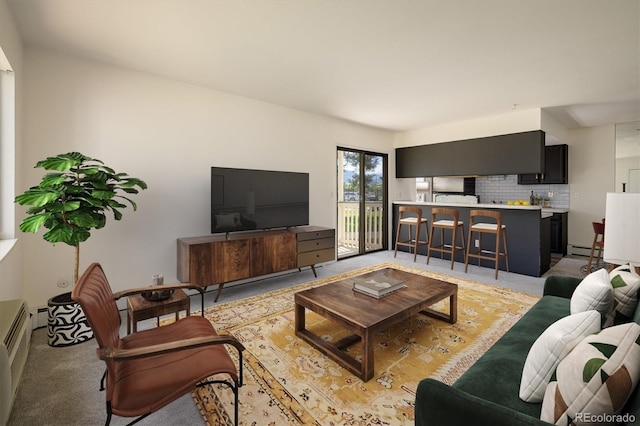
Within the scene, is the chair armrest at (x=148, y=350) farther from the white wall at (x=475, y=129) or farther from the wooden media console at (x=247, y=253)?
the white wall at (x=475, y=129)

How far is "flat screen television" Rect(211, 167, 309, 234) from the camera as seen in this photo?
344 centimetres

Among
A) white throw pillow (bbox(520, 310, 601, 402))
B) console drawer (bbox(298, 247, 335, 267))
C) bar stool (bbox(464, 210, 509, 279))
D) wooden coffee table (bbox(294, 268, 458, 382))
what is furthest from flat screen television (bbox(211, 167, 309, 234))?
white throw pillow (bbox(520, 310, 601, 402))

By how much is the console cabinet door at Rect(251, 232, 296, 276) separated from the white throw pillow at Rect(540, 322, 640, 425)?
3009 millimetres

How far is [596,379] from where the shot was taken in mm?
834

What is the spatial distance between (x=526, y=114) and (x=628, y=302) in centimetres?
396

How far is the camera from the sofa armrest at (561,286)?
2250mm

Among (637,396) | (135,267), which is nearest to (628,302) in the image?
(637,396)

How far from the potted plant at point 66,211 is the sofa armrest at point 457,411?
98.5 inches

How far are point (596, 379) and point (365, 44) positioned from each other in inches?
105

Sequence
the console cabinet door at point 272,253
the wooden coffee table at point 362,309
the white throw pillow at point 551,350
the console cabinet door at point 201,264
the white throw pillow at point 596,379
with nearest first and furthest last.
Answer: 1. the white throw pillow at point 596,379
2. the white throw pillow at point 551,350
3. the wooden coffee table at point 362,309
4. the console cabinet door at point 201,264
5. the console cabinet door at point 272,253

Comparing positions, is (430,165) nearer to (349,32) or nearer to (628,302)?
(349,32)

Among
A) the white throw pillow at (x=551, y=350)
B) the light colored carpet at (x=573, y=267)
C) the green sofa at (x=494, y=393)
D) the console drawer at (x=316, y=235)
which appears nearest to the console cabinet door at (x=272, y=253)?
the console drawer at (x=316, y=235)

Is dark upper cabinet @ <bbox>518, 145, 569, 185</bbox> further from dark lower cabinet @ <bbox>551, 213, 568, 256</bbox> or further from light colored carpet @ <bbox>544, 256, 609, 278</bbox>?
light colored carpet @ <bbox>544, 256, 609, 278</bbox>

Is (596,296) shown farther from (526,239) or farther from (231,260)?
(526,239)
